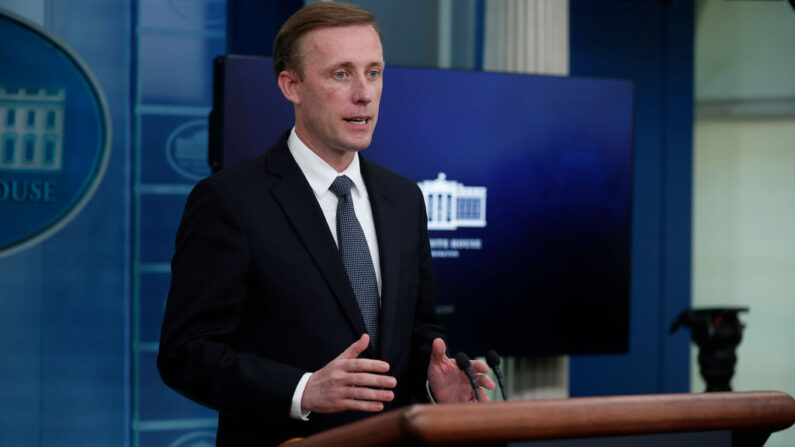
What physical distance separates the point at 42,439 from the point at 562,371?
204 cm

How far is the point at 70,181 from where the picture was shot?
320 centimetres

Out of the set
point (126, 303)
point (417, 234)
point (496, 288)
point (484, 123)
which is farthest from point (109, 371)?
point (417, 234)

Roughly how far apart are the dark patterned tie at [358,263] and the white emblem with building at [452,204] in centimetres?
143

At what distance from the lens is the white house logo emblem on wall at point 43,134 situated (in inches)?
122

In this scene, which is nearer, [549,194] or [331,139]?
[331,139]

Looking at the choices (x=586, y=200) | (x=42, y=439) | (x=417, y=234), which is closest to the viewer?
(x=417, y=234)

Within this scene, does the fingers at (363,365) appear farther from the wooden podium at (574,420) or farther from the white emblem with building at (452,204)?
the white emblem with building at (452,204)

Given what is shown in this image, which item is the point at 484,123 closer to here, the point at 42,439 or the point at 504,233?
the point at 504,233

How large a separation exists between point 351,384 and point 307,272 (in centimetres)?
34

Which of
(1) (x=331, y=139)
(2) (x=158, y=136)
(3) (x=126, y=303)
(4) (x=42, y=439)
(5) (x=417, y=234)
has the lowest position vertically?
(4) (x=42, y=439)

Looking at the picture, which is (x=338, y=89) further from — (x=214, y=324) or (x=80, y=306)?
(x=80, y=306)

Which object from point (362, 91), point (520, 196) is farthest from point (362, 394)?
point (520, 196)

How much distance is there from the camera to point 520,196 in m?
3.33

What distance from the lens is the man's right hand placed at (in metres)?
1.33
